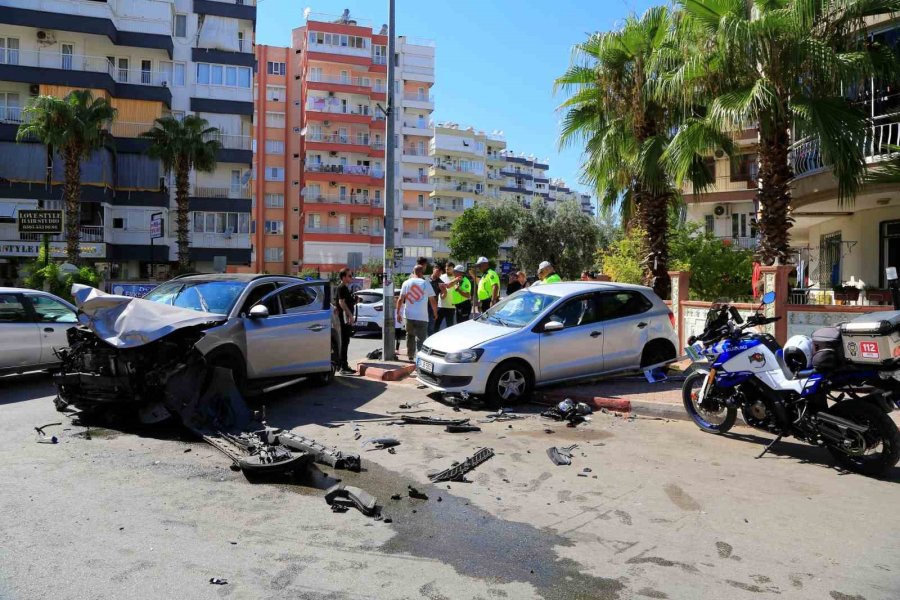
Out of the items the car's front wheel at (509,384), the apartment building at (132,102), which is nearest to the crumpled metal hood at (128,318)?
the car's front wheel at (509,384)

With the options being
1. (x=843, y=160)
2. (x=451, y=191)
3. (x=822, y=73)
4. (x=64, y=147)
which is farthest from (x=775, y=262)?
(x=451, y=191)

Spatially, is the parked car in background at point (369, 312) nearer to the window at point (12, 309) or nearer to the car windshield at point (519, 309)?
the car windshield at point (519, 309)

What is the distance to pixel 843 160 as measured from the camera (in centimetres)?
1186

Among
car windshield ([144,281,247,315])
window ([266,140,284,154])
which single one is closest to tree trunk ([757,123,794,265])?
car windshield ([144,281,247,315])

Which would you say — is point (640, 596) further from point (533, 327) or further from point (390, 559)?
point (533, 327)

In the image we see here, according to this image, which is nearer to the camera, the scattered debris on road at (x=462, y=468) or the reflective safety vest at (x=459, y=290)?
the scattered debris on road at (x=462, y=468)

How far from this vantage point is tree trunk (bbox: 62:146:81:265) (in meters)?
33.2

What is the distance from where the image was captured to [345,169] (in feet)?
212

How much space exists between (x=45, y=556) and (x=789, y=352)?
666 cm

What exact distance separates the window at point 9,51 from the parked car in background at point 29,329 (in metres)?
35.0

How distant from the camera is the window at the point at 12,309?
10.6m

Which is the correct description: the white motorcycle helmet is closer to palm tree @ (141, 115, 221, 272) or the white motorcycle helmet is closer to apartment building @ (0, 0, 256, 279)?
palm tree @ (141, 115, 221, 272)

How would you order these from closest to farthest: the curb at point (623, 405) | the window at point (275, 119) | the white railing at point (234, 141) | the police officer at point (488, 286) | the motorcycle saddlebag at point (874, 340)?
the motorcycle saddlebag at point (874, 340)
the curb at point (623, 405)
the police officer at point (488, 286)
the white railing at point (234, 141)
the window at point (275, 119)

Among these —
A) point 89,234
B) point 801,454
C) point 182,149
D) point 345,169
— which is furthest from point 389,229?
point 345,169
